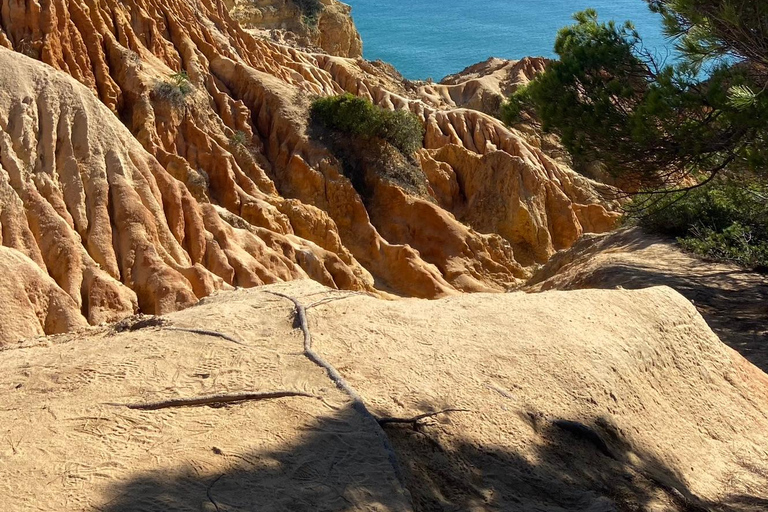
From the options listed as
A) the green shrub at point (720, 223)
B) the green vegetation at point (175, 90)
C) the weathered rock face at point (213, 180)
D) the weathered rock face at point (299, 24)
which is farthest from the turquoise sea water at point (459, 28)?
the green shrub at point (720, 223)

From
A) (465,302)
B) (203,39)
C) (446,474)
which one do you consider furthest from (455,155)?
(446,474)

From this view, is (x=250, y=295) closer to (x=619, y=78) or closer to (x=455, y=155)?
(x=619, y=78)

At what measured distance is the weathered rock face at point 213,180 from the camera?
13758mm

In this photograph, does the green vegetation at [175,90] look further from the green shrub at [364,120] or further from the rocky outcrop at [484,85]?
the rocky outcrop at [484,85]

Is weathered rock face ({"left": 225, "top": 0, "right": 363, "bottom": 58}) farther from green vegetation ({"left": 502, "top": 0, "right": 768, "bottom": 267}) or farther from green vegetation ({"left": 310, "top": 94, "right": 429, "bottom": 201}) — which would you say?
green vegetation ({"left": 502, "top": 0, "right": 768, "bottom": 267})

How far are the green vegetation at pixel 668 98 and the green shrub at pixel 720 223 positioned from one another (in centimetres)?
13

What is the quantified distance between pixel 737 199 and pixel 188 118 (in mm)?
15778

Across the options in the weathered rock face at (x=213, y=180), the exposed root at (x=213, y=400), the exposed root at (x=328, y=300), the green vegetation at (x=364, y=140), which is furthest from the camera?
the green vegetation at (x=364, y=140)

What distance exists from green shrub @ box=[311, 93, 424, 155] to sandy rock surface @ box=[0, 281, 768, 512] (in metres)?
20.8

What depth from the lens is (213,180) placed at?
22.9 meters

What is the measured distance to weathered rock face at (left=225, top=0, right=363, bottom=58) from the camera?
5053 centimetres

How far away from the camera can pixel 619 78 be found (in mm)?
11156

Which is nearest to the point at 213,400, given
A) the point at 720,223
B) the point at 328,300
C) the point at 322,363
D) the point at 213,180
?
the point at 322,363

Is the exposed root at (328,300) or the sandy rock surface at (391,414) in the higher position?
the exposed root at (328,300)
